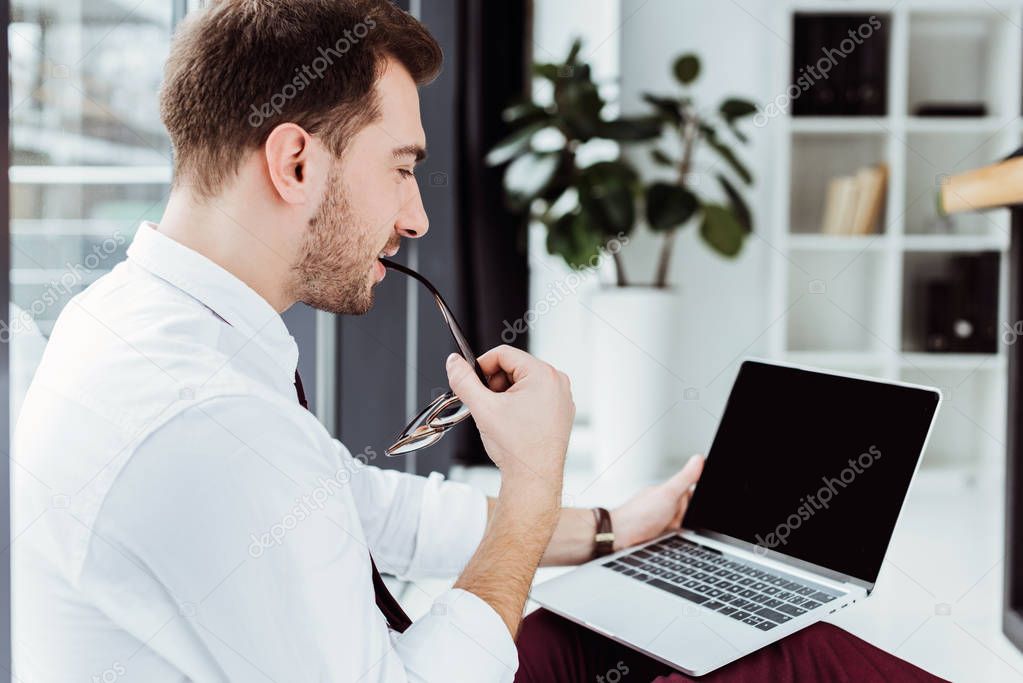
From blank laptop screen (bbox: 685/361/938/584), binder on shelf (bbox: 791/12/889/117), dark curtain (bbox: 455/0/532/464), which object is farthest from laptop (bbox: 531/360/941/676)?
binder on shelf (bbox: 791/12/889/117)

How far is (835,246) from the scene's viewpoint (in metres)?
3.01

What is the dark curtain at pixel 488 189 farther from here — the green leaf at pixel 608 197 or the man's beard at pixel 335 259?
the man's beard at pixel 335 259

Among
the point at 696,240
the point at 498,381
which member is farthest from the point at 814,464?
the point at 696,240

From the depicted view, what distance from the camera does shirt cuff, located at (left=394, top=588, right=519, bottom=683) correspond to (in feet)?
2.46

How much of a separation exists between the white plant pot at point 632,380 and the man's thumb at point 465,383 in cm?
206

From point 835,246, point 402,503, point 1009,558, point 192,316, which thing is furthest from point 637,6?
point 192,316

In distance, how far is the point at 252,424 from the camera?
2.24ft

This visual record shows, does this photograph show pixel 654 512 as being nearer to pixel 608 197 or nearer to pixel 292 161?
pixel 292 161

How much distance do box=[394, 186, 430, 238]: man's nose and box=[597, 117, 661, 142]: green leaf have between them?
1.89 m

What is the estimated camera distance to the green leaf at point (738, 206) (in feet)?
9.63

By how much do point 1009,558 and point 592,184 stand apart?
1611mm

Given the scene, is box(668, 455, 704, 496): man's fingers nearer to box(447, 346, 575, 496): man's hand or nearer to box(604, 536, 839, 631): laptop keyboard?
box(604, 536, 839, 631): laptop keyboard

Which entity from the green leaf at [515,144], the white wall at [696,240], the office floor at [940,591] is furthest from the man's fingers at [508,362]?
the white wall at [696,240]

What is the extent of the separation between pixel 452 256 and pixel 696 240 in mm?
1070
